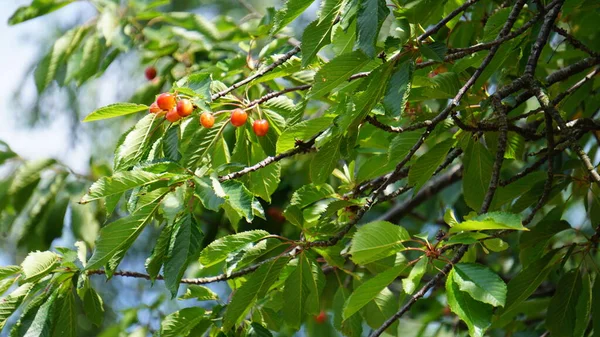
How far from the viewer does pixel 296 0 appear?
53.1 inches

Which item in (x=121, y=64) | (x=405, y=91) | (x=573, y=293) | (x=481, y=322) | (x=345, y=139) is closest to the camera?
(x=481, y=322)

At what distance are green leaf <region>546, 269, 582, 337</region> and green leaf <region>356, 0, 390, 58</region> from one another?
0.83 m

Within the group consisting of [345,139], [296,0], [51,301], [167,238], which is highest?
[296,0]

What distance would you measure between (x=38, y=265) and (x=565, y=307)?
1104mm

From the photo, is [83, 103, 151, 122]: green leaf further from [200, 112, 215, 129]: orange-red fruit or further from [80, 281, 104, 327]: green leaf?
[80, 281, 104, 327]: green leaf

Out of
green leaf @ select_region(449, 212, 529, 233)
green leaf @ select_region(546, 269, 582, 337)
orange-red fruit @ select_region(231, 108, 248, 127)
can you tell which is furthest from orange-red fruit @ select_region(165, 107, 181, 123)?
green leaf @ select_region(546, 269, 582, 337)

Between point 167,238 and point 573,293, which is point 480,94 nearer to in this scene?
point 573,293

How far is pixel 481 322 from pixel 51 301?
83 centimetres

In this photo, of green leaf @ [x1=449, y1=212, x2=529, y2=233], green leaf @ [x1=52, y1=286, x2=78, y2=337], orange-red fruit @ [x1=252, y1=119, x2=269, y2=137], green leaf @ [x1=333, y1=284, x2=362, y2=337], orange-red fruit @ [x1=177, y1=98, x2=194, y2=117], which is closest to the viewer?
green leaf @ [x1=449, y1=212, x2=529, y2=233]

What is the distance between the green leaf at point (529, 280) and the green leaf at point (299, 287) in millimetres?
388

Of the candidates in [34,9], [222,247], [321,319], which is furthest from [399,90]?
[34,9]

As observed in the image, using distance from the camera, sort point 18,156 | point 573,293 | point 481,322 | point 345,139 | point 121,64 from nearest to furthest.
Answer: point 481,322, point 345,139, point 573,293, point 18,156, point 121,64

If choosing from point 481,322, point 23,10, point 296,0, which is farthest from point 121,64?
point 481,322

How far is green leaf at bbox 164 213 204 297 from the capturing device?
4.43 feet
